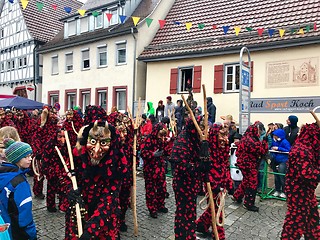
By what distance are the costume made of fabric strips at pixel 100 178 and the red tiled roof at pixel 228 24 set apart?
471 inches

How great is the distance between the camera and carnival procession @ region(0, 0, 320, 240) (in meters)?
3.48

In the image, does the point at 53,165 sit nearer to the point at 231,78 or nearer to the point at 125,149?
the point at 125,149

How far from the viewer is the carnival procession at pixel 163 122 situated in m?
3.48

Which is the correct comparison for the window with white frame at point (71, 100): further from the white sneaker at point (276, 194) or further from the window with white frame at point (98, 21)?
the white sneaker at point (276, 194)

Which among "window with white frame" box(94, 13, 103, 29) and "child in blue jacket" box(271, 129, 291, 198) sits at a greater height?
"window with white frame" box(94, 13, 103, 29)

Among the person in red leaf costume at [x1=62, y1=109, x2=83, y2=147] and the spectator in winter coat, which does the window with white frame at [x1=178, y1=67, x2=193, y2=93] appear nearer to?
the spectator in winter coat

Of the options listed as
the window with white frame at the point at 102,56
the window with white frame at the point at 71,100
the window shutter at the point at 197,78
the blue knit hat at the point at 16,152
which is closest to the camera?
the blue knit hat at the point at 16,152

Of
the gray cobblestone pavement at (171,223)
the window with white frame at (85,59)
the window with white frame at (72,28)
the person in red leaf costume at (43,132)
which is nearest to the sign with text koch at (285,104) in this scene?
the gray cobblestone pavement at (171,223)

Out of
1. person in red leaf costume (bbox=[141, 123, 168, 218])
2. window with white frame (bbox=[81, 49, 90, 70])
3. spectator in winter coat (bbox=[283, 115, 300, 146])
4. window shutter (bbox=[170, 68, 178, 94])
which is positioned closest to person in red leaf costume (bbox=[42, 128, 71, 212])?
person in red leaf costume (bbox=[141, 123, 168, 218])

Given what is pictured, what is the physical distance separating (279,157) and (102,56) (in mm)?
15677

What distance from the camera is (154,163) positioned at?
6.40m

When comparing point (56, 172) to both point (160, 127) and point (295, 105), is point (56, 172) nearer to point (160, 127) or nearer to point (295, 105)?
point (160, 127)

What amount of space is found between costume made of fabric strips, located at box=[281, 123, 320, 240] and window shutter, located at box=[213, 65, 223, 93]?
11623mm

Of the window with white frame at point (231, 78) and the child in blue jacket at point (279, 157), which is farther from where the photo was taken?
the window with white frame at point (231, 78)
